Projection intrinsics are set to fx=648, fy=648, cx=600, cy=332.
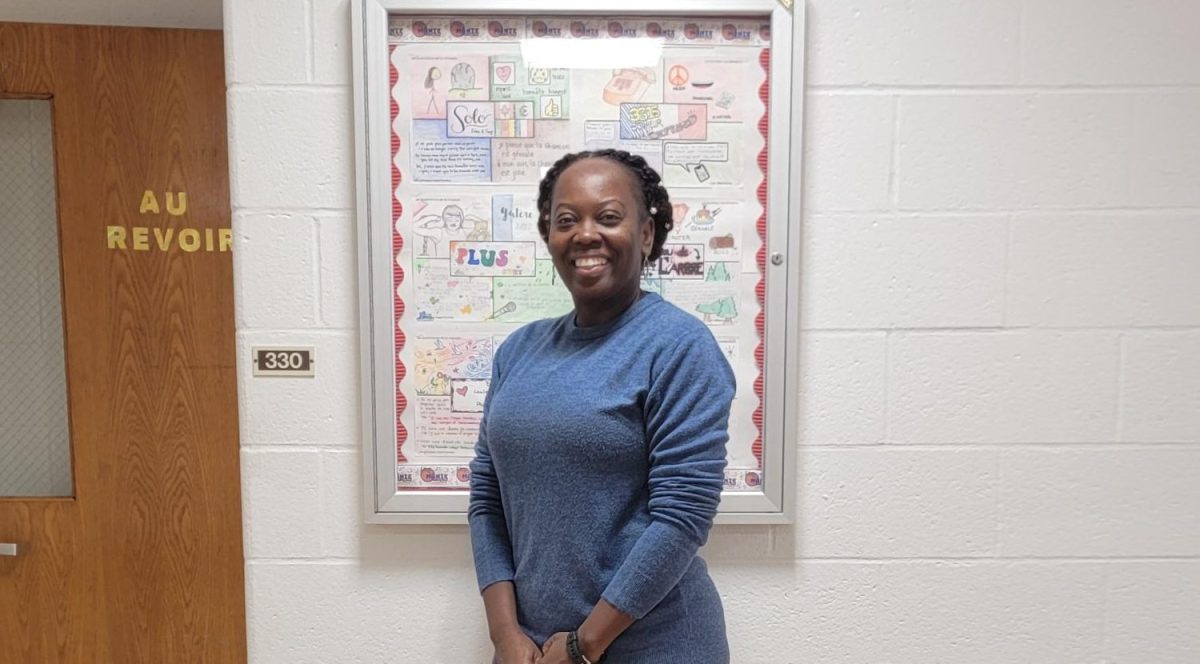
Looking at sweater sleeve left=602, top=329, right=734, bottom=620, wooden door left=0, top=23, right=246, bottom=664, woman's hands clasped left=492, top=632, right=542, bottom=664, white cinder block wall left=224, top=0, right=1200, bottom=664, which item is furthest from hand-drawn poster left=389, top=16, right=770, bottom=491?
wooden door left=0, top=23, right=246, bottom=664

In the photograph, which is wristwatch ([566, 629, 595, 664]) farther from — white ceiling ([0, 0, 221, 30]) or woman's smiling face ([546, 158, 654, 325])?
white ceiling ([0, 0, 221, 30])

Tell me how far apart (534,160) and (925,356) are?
2.58 feet

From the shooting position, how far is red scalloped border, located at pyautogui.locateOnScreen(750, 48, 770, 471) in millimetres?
1124

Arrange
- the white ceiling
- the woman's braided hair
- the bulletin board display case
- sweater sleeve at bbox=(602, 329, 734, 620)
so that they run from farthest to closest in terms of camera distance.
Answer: the white ceiling
the bulletin board display case
the woman's braided hair
sweater sleeve at bbox=(602, 329, 734, 620)

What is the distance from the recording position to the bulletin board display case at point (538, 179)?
1.11 meters

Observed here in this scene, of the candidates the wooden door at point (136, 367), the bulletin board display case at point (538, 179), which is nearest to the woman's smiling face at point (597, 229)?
the bulletin board display case at point (538, 179)

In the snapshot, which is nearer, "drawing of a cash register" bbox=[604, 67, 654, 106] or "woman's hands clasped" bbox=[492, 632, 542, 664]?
"woman's hands clasped" bbox=[492, 632, 542, 664]

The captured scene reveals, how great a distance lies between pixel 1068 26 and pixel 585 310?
100 centimetres

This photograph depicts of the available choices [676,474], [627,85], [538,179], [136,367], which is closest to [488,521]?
[676,474]

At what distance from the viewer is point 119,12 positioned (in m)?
1.32

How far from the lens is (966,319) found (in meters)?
1.17

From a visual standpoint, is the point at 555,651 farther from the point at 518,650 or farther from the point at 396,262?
the point at 396,262

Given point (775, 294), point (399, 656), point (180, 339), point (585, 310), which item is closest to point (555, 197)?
point (585, 310)

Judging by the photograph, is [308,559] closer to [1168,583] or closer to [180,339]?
[180,339]
